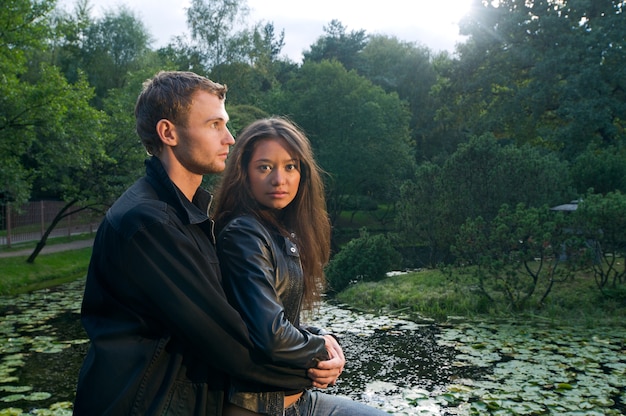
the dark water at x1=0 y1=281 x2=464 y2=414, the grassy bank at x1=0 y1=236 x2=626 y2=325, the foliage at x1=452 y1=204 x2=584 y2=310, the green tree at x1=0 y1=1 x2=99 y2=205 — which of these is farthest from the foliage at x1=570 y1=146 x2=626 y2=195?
the green tree at x1=0 y1=1 x2=99 y2=205

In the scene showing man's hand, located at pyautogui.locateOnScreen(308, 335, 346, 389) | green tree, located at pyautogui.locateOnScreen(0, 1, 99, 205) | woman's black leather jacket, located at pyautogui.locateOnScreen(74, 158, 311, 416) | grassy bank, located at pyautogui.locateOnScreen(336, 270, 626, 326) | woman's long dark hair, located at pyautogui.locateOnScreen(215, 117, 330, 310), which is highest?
green tree, located at pyautogui.locateOnScreen(0, 1, 99, 205)

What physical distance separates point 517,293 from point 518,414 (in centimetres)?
530

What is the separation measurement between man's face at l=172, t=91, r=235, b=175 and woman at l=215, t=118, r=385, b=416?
239 millimetres

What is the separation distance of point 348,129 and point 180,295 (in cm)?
3119

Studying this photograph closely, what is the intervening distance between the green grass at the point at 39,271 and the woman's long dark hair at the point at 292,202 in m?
12.6

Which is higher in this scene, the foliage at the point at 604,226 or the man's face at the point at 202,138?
the man's face at the point at 202,138

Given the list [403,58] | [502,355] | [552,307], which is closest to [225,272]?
[502,355]

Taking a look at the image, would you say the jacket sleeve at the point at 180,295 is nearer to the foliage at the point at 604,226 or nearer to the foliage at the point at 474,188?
the foliage at the point at 604,226

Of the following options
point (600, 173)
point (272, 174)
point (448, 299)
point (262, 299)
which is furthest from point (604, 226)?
point (262, 299)

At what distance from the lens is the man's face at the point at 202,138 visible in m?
2.05

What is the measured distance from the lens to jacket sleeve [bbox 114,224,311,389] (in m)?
1.74

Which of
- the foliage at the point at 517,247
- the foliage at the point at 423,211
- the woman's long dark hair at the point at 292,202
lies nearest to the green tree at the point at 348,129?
the foliage at the point at 423,211

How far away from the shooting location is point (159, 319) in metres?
1.79

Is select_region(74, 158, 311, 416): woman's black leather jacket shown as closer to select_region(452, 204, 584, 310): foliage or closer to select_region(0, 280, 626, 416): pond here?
select_region(0, 280, 626, 416): pond
